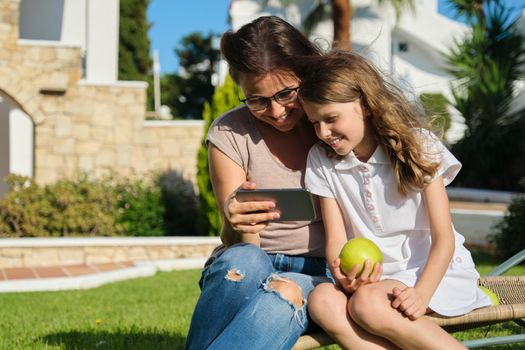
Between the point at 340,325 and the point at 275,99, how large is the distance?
3.03 ft

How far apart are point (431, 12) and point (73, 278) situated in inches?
803

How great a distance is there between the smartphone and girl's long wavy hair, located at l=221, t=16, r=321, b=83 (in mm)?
508

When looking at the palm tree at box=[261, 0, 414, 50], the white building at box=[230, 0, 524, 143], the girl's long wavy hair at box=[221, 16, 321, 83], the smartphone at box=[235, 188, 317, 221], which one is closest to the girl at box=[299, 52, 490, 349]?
the girl's long wavy hair at box=[221, 16, 321, 83]

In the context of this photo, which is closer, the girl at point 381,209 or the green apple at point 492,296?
the girl at point 381,209

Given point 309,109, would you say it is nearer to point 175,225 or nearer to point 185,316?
point 185,316

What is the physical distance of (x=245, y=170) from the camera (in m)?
3.17

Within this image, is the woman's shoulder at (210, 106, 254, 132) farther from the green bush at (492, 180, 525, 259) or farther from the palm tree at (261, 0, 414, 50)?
the palm tree at (261, 0, 414, 50)

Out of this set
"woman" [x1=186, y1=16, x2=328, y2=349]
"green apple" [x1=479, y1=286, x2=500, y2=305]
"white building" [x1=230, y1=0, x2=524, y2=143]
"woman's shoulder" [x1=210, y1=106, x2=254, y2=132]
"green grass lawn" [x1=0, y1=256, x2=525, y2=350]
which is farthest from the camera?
"white building" [x1=230, y1=0, x2=524, y2=143]

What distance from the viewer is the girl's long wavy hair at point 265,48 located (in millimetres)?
2902

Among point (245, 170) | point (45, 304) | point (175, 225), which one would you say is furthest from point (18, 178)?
point (245, 170)

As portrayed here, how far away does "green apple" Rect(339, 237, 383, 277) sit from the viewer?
8.52ft

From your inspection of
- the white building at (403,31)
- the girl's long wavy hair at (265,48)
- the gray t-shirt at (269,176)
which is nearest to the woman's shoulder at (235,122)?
the gray t-shirt at (269,176)

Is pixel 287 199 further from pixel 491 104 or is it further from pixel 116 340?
pixel 491 104

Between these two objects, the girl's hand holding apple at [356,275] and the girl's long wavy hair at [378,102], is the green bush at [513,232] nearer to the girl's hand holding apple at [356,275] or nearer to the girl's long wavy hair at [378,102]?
the girl's long wavy hair at [378,102]
